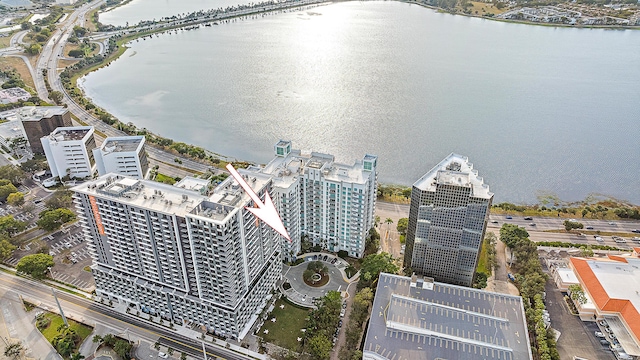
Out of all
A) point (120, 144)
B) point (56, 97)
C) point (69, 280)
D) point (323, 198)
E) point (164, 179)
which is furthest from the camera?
point (56, 97)

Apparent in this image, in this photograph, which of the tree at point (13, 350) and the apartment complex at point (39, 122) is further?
the apartment complex at point (39, 122)

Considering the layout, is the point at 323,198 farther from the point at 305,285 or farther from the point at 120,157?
the point at 120,157

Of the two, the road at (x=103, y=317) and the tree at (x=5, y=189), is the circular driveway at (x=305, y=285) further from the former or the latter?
the tree at (x=5, y=189)

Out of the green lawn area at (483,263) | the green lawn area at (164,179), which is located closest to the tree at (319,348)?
the green lawn area at (483,263)

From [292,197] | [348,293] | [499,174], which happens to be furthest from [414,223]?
[499,174]

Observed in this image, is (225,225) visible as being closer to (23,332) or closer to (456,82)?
(23,332)

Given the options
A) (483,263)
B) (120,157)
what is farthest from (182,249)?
(483,263)
